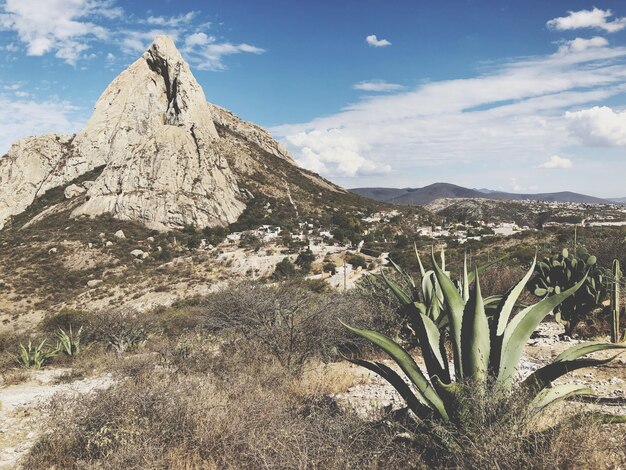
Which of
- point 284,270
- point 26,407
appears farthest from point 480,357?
point 284,270

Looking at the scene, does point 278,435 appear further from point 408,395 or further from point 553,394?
point 553,394

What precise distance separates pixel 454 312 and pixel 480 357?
36 cm

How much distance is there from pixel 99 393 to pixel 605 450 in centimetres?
470

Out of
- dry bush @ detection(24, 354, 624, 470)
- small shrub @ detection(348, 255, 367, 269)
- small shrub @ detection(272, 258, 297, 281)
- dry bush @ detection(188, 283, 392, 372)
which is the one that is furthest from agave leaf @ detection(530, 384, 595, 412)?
small shrub @ detection(348, 255, 367, 269)

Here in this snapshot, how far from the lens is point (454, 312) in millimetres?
2980

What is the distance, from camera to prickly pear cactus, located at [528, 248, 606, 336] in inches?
268

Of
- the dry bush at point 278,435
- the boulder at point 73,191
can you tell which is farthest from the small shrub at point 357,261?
the boulder at point 73,191

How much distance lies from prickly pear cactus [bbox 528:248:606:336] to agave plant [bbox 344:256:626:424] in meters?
4.01

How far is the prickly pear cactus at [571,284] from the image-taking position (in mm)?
6809

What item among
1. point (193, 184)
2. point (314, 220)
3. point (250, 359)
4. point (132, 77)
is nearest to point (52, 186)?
point (132, 77)

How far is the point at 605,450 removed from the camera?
2.47 metres

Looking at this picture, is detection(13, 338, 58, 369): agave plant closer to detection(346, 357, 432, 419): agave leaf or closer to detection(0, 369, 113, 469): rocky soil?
detection(0, 369, 113, 469): rocky soil

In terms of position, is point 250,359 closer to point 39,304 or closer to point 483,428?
point 483,428

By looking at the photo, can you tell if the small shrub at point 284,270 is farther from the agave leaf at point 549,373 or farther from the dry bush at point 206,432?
the agave leaf at point 549,373
